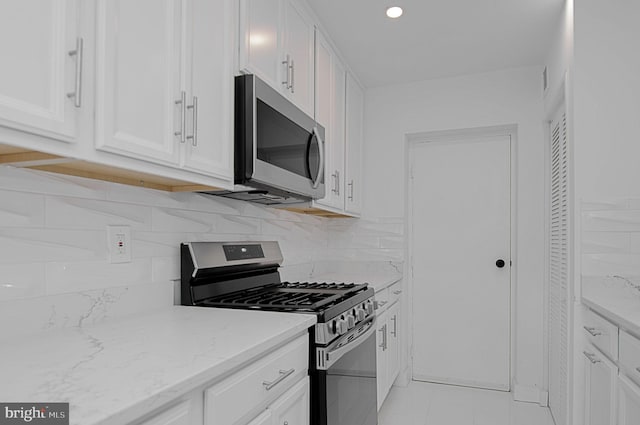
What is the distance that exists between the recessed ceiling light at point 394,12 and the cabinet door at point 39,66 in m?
1.84

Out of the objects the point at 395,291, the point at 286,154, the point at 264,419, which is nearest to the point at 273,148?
the point at 286,154

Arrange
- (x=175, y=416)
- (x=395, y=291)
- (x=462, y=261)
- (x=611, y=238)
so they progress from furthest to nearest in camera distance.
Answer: (x=462, y=261) < (x=395, y=291) < (x=611, y=238) < (x=175, y=416)

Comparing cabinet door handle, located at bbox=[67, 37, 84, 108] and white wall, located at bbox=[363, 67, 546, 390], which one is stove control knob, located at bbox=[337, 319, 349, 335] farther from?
white wall, located at bbox=[363, 67, 546, 390]

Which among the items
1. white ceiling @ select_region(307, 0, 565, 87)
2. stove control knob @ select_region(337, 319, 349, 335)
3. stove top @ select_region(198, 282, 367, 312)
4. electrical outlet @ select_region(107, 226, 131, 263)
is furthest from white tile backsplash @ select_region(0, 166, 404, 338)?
white ceiling @ select_region(307, 0, 565, 87)

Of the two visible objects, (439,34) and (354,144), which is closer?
(439,34)

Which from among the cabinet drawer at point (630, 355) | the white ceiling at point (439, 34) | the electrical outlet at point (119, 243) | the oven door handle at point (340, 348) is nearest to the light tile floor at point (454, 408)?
the oven door handle at point (340, 348)

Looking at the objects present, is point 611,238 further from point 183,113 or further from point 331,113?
point 183,113

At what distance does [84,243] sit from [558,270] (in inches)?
104

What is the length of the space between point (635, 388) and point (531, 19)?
2.02 m

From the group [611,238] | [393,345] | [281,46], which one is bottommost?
[393,345]

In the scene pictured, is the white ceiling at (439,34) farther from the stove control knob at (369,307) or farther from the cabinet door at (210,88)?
the stove control knob at (369,307)

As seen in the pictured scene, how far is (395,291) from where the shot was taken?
3.22 m

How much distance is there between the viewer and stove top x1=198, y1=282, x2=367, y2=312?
1701 millimetres

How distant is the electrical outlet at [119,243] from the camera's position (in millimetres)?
1456
